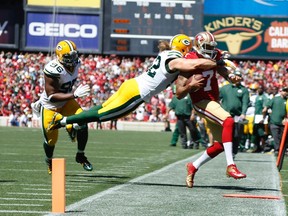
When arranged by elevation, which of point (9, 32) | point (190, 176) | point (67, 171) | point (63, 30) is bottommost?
point (67, 171)

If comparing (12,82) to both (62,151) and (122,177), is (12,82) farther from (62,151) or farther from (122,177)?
(122,177)

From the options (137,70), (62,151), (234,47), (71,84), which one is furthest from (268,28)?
(71,84)

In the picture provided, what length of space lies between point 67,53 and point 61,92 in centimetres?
49

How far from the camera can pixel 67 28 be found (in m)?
35.8

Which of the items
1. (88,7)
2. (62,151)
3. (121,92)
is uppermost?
(88,7)

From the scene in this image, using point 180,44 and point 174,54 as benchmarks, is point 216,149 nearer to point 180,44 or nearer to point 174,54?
point 174,54

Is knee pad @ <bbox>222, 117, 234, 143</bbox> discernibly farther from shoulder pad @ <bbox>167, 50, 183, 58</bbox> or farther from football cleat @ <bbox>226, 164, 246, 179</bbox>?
shoulder pad @ <bbox>167, 50, 183, 58</bbox>

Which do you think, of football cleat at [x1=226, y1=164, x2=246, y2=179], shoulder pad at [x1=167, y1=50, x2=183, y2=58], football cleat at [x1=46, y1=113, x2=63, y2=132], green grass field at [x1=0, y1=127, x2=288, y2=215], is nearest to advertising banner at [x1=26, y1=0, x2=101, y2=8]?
green grass field at [x1=0, y1=127, x2=288, y2=215]

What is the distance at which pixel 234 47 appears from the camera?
35094mm

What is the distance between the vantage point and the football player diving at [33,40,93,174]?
11062 millimetres

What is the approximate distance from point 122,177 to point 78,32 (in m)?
25.2

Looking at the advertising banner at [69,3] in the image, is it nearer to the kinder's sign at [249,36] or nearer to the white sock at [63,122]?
the kinder's sign at [249,36]

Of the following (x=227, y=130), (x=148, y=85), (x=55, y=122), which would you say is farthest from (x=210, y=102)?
(x=55, y=122)

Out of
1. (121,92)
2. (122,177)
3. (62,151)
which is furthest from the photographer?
(62,151)
